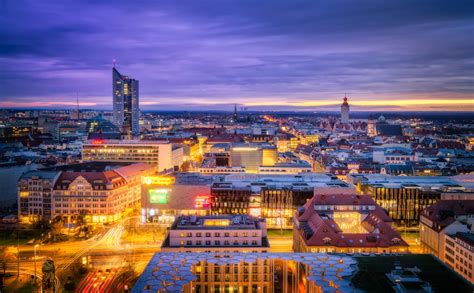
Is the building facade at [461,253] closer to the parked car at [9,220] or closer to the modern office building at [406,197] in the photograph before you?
the modern office building at [406,197]

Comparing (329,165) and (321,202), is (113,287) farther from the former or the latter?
(329,165)

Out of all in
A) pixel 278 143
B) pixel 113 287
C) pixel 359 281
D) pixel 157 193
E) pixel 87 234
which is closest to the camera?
pixel 359 281

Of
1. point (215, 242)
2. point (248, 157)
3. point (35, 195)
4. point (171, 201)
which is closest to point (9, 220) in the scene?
point (35, 195)

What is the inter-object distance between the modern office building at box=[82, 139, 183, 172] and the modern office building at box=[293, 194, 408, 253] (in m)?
50.4

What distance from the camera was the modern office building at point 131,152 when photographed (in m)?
101

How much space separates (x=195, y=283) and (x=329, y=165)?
68.4 metres

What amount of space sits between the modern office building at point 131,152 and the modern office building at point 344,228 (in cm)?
5043

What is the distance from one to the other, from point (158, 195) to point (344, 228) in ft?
79.7

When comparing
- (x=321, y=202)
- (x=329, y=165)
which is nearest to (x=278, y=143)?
(x=329, y=165)

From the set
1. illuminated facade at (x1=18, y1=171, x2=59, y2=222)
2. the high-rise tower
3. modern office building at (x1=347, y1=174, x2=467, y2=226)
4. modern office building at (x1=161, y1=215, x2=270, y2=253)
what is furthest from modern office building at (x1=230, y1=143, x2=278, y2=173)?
the high-rise tower

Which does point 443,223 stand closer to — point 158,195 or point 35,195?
point 158,195

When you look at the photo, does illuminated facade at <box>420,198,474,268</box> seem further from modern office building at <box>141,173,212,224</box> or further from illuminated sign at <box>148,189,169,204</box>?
illuminated sign at <box>148,189,169,204</box>

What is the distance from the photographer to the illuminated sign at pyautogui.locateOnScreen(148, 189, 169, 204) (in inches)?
2591

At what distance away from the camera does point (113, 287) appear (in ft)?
134
